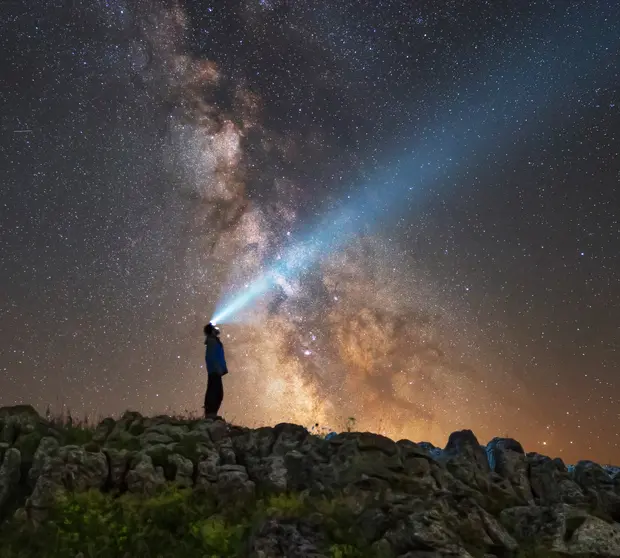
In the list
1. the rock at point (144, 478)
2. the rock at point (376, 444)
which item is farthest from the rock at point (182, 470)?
the rock at point (376, 444)

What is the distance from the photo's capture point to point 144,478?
11.5 meters

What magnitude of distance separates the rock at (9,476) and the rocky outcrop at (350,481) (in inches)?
0.8

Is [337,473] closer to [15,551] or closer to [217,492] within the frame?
[217,492]

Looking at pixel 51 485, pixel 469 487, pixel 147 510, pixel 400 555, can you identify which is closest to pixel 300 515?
pixel 400 555

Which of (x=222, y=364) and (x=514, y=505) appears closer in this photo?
(x=514, y=505)

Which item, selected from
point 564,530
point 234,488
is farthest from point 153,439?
point 564,530

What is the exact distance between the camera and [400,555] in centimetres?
951

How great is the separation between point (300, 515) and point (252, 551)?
3.88 feet

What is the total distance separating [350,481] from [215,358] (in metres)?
5.87

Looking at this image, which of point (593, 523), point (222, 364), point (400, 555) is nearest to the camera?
point (400, 555)

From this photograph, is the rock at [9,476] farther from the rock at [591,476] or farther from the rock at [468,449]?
the rock at [591,476]

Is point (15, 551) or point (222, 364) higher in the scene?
point (222, 364)

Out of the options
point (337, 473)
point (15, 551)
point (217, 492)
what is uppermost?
point (337, 473)

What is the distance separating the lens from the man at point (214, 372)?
50.9 ft
